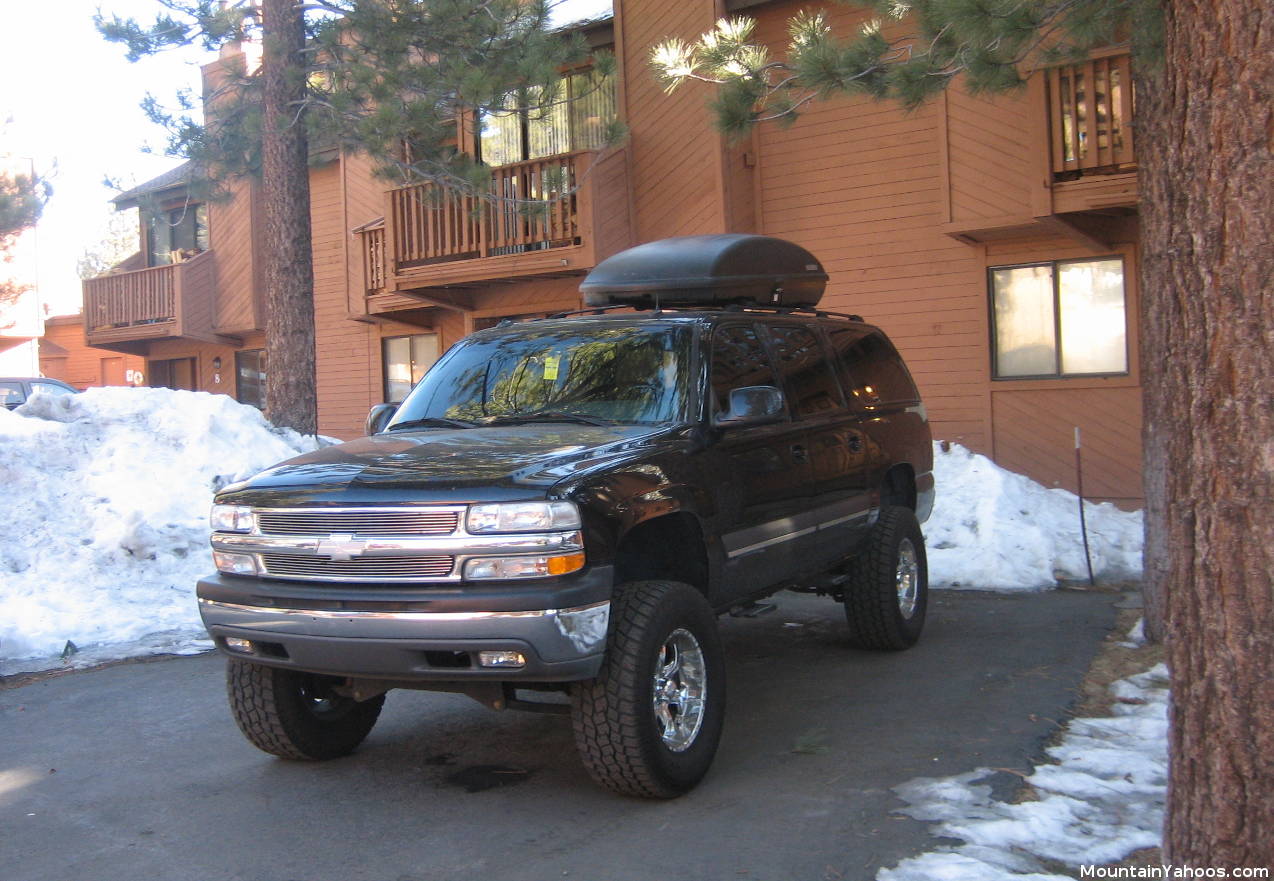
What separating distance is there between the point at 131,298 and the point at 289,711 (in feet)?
64.8

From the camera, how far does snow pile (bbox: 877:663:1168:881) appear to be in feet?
13.0

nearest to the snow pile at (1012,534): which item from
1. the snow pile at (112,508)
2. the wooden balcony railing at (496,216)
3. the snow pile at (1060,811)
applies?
the snow pile at (1060,811)

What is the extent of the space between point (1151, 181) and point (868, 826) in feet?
12.8

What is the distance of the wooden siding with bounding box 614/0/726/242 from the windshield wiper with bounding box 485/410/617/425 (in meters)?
8.52

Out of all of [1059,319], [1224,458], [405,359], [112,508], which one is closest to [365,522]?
[1224,458]

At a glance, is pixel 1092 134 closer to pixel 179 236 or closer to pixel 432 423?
pixel 432 423

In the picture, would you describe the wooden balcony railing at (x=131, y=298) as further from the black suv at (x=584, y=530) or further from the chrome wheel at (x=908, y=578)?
the chrome wheel at (x=908, y=578)

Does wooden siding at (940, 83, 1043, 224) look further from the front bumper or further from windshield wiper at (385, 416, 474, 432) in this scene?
the front bumper

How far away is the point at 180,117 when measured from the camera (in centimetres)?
1547

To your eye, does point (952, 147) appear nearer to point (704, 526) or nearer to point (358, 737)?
point (704, 526)

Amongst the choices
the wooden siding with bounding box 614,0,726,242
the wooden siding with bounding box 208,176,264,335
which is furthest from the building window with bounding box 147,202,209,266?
the wooden siding with bounding box 614,0,726,242

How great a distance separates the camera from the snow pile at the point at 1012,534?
967cm

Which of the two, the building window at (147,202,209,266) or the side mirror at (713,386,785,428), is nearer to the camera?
the side mirror at (713,386,785,428)

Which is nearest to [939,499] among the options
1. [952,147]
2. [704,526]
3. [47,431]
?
[952,147]
